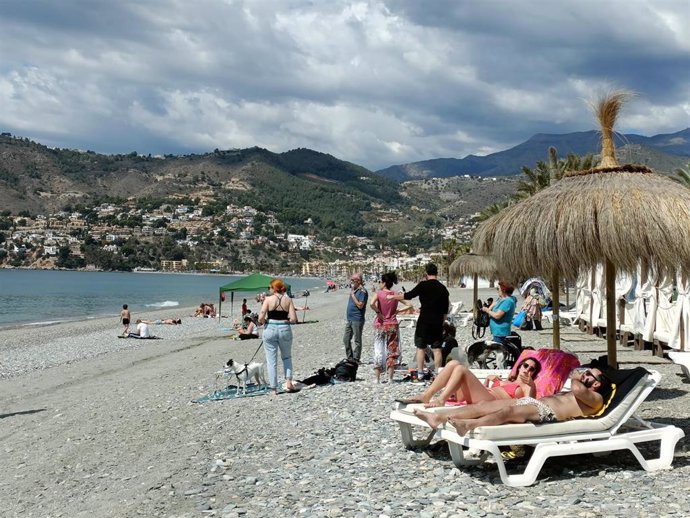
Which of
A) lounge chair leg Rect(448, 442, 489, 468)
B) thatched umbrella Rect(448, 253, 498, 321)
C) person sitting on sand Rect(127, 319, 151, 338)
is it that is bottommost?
person sitting on sand Rect(127, 319, 151, 338)

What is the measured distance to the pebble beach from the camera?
176 inches

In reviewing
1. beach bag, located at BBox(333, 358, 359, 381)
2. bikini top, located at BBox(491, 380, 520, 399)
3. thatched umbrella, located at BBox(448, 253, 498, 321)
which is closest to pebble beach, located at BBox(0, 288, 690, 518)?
beach bag, located at BBox(333, 358, 359, 381)

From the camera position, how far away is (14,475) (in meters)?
6.50

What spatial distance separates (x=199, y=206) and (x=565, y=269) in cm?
18613

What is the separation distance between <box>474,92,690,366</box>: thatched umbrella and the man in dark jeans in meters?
1.75

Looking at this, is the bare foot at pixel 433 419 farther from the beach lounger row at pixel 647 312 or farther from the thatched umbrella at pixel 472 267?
the thatched umbrella at pixel 472 267

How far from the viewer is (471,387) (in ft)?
17.9

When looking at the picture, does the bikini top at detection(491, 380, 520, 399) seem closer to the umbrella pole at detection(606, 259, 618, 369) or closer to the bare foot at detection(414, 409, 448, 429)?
the bare foot at detection(414, 409, 448, 429)

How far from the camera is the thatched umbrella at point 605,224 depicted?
559 centimetres

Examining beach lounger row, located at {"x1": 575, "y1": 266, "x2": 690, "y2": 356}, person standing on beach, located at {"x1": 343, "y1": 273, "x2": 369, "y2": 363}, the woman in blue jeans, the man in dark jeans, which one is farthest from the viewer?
person standing on beach, located at {"x1": 343, "y1": 273, "x2": 369, "y2": 363}

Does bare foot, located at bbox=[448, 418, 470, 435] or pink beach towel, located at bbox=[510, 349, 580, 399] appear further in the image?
pink beach towel, located at bbox=[510, 349, 580, 399]

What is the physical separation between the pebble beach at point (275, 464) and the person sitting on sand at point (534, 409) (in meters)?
0.38

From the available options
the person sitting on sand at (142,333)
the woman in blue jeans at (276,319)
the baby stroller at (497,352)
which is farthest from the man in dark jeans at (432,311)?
the person sitting on sand at (142,333)

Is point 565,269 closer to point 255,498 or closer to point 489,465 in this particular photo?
point 489,465
